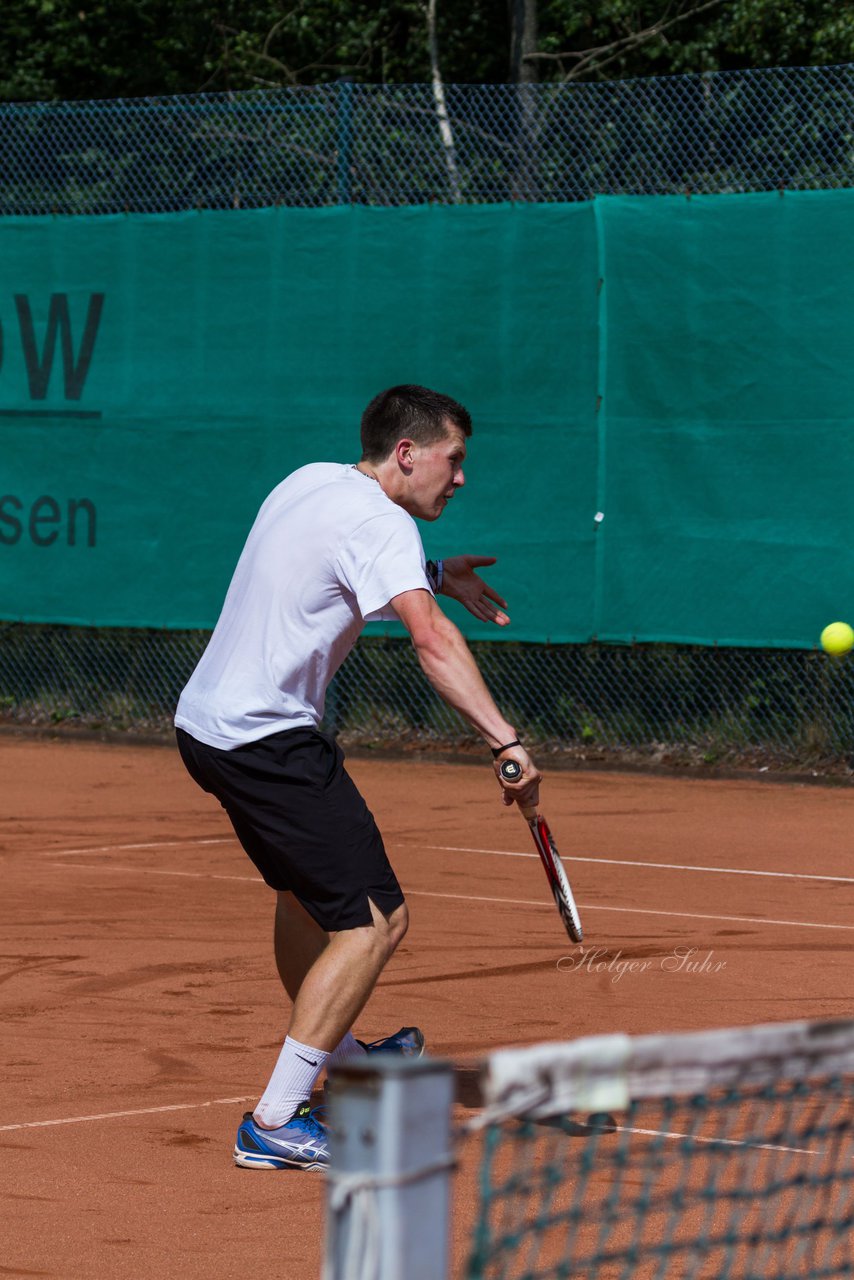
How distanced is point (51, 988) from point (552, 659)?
18.1 ft

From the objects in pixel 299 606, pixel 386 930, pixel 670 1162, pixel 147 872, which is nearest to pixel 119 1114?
pixel 386 930

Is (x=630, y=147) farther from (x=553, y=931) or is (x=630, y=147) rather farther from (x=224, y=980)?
(x=224, y=980)

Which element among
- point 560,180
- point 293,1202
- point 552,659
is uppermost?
point 560,180

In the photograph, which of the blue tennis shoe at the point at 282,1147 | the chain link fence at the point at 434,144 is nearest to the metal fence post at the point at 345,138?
the chain link fence at the point at 434,144

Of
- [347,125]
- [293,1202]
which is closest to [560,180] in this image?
[347,125]

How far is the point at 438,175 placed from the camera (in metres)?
11.2

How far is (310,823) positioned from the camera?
4203 millimetres

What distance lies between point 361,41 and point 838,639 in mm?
7906

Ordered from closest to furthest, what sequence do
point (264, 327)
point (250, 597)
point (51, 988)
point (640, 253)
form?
point (250, 597) < point (51, 988) < point (640, 253) < point (264, 327)

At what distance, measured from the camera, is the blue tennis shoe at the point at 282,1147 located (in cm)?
410

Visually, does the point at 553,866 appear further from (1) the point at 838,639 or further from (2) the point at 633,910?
(1) the point at 838,639

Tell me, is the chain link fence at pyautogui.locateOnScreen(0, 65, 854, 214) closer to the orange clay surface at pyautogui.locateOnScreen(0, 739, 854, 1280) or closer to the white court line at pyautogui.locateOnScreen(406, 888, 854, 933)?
the orange clay surface at pyautogui.locateOnScreen(0, 739, 854, 1280)

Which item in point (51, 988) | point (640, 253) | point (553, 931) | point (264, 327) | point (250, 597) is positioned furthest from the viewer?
point (264, 327)

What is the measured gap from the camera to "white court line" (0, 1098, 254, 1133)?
4370 millimetres
